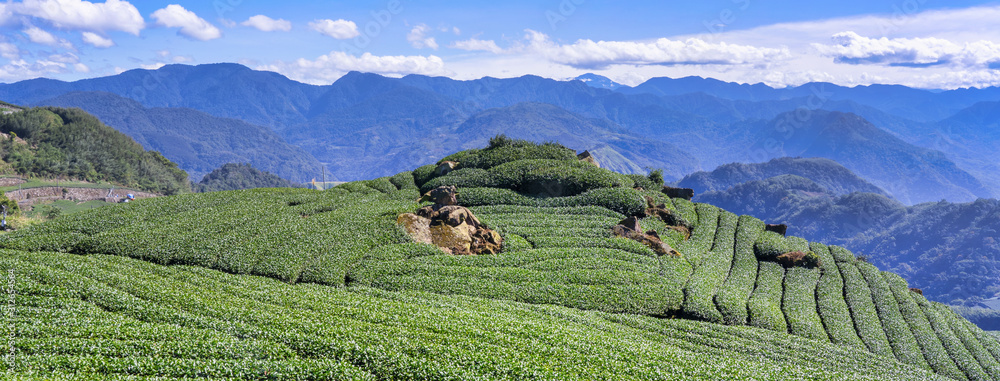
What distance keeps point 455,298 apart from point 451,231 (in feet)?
34.1

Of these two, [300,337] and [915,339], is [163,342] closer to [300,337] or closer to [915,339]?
[300,337]

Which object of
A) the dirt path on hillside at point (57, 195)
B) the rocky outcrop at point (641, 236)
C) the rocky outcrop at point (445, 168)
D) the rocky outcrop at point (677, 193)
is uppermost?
the rocky outcrop at point (445, 168)

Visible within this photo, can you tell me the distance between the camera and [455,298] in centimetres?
3078

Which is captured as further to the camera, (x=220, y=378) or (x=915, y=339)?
(x=915, y=339)

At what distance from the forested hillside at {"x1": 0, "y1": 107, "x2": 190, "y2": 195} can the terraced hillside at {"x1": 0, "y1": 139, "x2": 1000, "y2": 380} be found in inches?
5931

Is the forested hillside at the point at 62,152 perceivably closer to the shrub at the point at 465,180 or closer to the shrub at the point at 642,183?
the shrub at the point at 465,180

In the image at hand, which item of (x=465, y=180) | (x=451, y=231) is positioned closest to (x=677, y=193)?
(x=465, y=180)

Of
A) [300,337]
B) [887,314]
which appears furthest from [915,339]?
[300,337]

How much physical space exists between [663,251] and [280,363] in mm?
31574

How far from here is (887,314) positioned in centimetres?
3972

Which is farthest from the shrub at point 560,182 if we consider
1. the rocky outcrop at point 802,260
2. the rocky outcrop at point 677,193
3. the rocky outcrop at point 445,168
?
the rocky outcrop at point 802,260

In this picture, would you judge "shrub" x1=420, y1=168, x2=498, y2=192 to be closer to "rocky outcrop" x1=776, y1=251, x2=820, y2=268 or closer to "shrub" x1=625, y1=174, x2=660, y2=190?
"shrub" x1=625, y1=174, x2=660, y2=190

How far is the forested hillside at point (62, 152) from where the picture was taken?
15236cm

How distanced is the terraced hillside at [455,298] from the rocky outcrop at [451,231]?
120 centimetres
